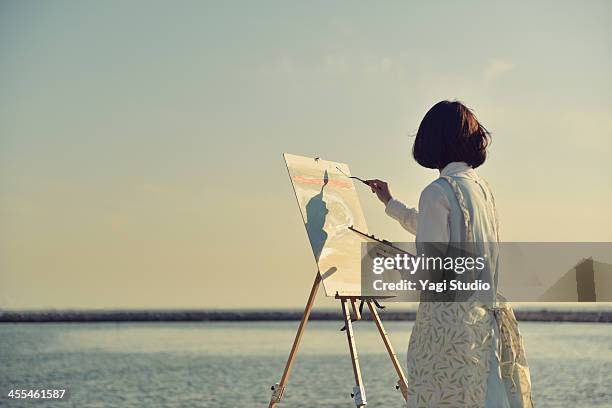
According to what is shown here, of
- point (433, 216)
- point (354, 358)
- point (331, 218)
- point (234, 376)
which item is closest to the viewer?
point (433, 216)

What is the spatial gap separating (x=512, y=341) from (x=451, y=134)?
65 cm

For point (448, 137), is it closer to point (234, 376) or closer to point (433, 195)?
point (433, 195)

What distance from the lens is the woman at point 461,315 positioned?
2668mm

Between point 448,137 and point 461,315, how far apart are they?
529 mm

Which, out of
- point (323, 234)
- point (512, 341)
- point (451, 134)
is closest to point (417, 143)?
point (451, 134)

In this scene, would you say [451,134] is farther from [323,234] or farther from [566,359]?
[566,359]

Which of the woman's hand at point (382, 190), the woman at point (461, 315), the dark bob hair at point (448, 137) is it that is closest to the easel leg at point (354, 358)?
the woman's hand at point (382, 190)

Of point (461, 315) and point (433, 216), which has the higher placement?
point (433, 216)

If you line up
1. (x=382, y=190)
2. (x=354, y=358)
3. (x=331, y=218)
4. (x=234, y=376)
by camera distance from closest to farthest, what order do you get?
(x=382, y=190), (x=354, y=358), (x=331, y=218), (x=234, y=376)

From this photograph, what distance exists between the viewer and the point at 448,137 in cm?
270

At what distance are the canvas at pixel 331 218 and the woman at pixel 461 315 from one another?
1.04 m

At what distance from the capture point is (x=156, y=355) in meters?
21.5

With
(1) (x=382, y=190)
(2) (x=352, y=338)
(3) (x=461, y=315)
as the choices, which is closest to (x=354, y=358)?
(2) (x=352, y=338)

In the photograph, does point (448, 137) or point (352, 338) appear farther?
point (352, 338)
